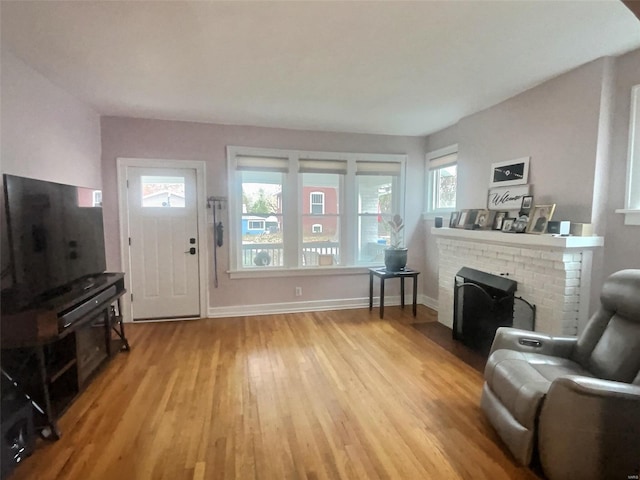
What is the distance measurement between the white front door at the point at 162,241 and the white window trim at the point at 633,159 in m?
4.20

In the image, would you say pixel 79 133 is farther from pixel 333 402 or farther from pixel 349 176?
pixel 333 402

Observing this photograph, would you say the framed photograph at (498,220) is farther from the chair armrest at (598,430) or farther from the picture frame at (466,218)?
the chair armrest at (598,430)

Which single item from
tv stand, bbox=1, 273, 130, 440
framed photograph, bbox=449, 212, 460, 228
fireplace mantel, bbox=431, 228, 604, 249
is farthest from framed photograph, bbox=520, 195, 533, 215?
tv stand, bbox=1, 273, 130, 440

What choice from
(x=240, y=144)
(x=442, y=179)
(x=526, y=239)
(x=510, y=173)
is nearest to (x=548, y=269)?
(x=526, y=239)

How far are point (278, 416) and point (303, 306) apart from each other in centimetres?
245

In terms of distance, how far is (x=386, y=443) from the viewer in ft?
6.57

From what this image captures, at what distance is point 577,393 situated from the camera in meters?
1.60

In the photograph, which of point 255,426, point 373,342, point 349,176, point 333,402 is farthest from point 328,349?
point 349,176

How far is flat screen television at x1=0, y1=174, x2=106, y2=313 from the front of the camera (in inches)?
81.9

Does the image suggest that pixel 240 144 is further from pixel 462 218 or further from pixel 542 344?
pixel 542 344

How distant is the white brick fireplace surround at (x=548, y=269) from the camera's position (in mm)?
2596

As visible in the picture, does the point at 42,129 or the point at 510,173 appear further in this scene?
the point at 510,173

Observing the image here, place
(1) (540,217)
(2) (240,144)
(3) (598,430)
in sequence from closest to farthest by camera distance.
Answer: (3) (598,430) → (1) (540,217) → (2) (240,144)

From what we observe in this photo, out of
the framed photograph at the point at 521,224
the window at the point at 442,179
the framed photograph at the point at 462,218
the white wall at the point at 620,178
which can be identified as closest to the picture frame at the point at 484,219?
the framed photograph at the point at 462,218
